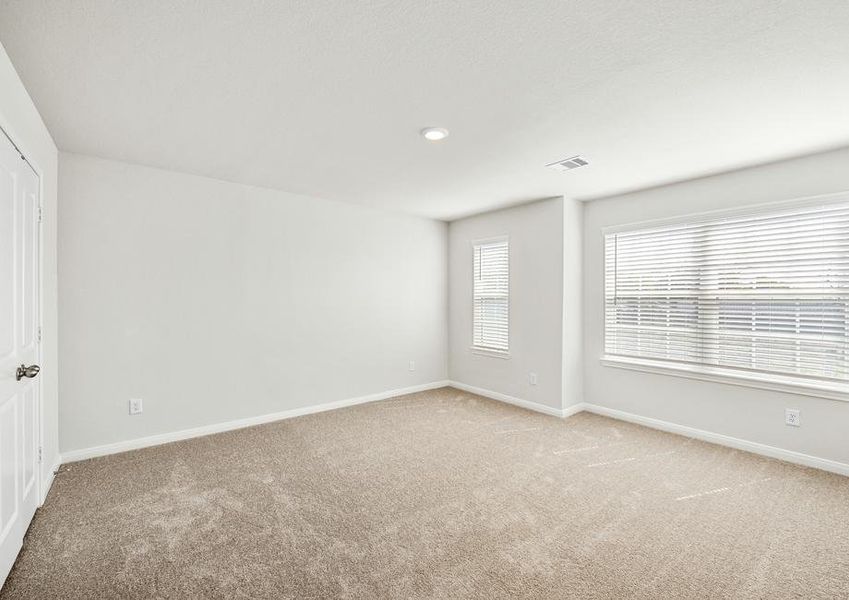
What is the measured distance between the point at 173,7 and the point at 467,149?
1927 millimetres

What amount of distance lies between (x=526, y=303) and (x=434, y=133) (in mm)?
2528

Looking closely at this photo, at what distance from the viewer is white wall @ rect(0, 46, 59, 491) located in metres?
2.01

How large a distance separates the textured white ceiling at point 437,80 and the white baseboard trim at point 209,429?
2.28 meters

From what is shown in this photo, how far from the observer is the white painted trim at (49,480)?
250 centimetres

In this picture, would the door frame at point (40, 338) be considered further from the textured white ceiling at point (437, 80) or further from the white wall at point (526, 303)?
the white wall at point (526, 303)

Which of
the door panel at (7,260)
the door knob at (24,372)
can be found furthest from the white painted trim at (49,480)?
the door panel at (7,260)

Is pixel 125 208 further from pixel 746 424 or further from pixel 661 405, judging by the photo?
pixel 746 424

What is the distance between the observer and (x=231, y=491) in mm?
2697

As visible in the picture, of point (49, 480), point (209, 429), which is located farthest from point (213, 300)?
point (49, 480)

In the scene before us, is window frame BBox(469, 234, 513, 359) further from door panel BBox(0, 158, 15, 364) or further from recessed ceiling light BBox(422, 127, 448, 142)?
door panel BBox(0, 158, 15, 364)

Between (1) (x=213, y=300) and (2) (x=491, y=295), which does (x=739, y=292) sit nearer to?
(2) (x=491, y=295)

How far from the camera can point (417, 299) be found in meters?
5.44

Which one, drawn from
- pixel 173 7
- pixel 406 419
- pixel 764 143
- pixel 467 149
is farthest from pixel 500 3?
pixel 406 419

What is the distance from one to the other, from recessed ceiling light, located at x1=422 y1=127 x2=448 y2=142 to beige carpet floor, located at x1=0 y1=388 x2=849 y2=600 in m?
2.35
